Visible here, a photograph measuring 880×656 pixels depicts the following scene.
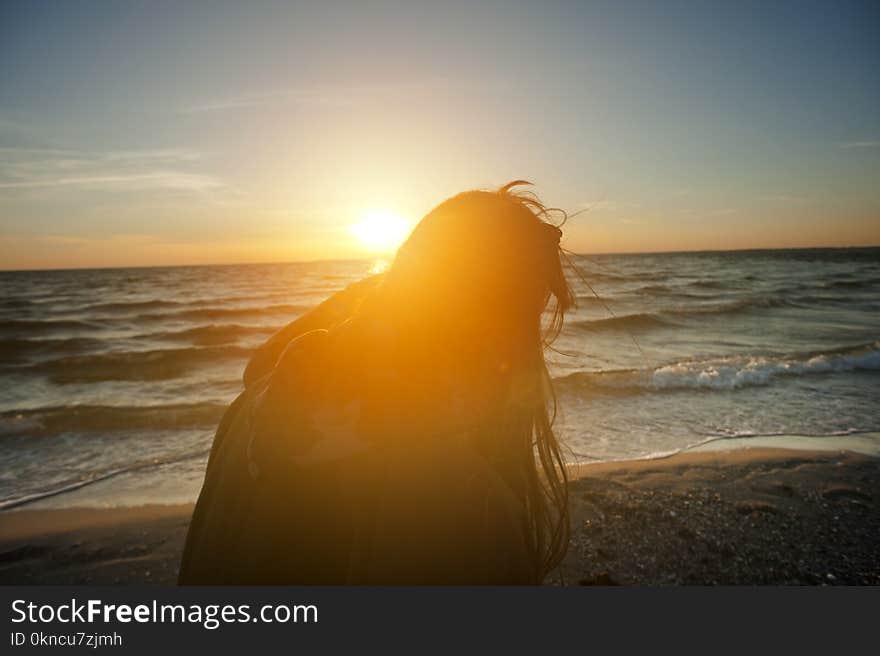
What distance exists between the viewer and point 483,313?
4.50 feet

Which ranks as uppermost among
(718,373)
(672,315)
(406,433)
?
(406,433)

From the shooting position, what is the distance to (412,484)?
3.10 feet

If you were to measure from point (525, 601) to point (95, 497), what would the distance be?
18.9 feet

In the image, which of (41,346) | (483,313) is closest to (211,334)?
(41,346)

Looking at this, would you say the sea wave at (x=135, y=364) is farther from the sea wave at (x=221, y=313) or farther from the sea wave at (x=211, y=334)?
the sea wave at (x=221, y=313)

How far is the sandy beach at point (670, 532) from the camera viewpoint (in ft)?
11.7

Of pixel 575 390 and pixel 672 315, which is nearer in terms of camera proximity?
pixel 575 390

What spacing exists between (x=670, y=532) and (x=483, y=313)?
3829mm

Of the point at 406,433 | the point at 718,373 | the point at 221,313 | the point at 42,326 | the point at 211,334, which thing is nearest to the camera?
the point at 406,433

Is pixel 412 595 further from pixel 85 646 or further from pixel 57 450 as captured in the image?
pixel 57 450

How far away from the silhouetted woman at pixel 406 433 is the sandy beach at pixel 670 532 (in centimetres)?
284

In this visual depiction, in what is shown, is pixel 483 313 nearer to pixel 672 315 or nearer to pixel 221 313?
pixel 672 315

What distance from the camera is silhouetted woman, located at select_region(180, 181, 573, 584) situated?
0.95 metres

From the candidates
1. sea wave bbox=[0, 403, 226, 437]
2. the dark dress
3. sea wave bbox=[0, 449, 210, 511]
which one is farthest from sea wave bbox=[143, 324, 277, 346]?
the dark dress
